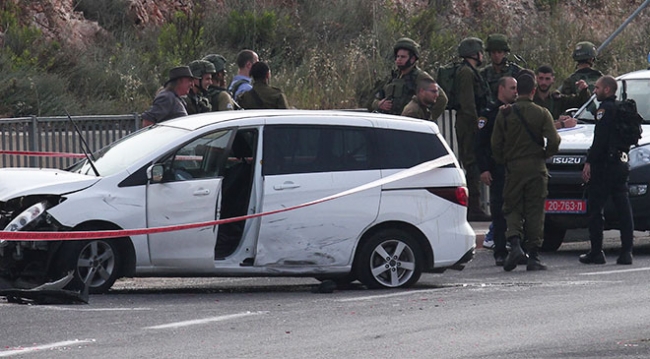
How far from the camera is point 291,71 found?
2616 cm

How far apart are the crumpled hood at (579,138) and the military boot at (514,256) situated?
69.0 inches

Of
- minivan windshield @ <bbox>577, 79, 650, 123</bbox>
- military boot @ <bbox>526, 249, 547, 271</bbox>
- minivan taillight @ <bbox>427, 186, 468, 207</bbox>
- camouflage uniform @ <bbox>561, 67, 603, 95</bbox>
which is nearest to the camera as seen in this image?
minivan taillight @ <bbox>427, 186, 468, 207</bbox>

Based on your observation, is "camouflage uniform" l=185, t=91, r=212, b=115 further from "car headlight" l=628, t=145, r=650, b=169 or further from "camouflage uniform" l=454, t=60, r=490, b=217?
"car headlight" l=628, t=145, r=650, b=169

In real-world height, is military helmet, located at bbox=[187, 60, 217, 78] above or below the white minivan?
above

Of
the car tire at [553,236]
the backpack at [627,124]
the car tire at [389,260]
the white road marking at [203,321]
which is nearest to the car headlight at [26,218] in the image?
the white road marking at [203,321]

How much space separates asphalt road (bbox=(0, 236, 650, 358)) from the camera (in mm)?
9320

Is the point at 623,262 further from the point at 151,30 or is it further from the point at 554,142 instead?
the point at 151,30

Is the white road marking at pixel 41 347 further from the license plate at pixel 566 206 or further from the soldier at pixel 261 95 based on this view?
the license plate at pixel 566 206

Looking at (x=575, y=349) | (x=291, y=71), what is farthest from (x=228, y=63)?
(x=575, y=349)

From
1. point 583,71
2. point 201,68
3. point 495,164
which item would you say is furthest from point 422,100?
point 583,71

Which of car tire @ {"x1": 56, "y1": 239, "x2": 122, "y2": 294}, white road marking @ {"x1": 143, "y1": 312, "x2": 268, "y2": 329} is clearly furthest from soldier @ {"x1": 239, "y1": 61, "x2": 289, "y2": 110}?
white road marking @ {"x1": 143, "y1": 312, "x2": 268, "y2": 329}

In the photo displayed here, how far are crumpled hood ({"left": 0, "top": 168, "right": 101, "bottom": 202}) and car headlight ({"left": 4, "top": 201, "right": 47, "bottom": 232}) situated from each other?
126mm

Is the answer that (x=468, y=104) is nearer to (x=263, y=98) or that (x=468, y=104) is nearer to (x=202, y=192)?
(x=263, y=98)

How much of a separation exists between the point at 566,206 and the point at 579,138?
796 millimetres
